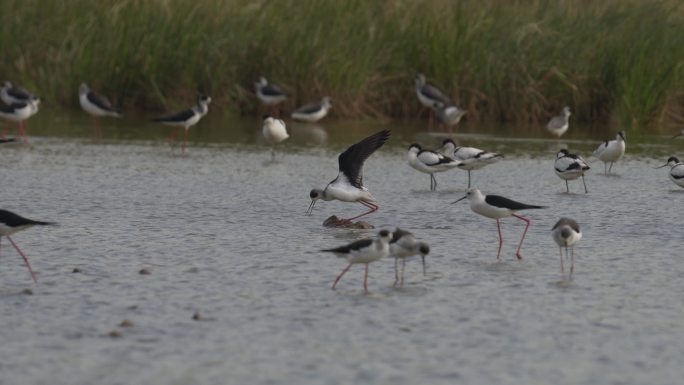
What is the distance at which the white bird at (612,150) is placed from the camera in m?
18.1

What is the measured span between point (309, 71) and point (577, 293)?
1622cm

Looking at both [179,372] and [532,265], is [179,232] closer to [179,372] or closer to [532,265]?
[532,265]

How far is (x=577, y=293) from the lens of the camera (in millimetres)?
9234

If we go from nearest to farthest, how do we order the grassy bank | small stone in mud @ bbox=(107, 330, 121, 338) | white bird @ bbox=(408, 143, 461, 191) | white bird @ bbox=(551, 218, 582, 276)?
small stone in mud @ bbox=(107, 330, 121, 338), white bird @ bbox=(551, 218, 582, 276), white bird @ bbox=(408, 143, 461, 191), the grassy bank

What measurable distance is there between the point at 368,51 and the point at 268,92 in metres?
2.07

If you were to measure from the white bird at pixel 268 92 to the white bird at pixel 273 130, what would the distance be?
13.9 ft

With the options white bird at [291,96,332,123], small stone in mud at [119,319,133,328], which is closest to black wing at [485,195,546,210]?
small stone in mud at [119,319,133,328]

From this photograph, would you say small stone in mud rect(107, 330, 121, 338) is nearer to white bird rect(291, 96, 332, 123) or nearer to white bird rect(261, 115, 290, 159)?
white bird rect(261, 115, 290, 159)

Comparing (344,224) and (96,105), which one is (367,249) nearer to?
(344,224)

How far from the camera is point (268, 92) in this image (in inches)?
961

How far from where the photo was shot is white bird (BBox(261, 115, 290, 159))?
65.3 feet

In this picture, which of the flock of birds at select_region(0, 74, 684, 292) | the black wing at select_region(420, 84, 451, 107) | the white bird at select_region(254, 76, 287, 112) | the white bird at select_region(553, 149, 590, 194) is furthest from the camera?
the white bird at select_region(254, 76, 287, 112)

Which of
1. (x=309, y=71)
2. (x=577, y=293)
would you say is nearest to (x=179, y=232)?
(x=577, y=293)

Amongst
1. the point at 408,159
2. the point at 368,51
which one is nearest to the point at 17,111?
the point at 368,51
